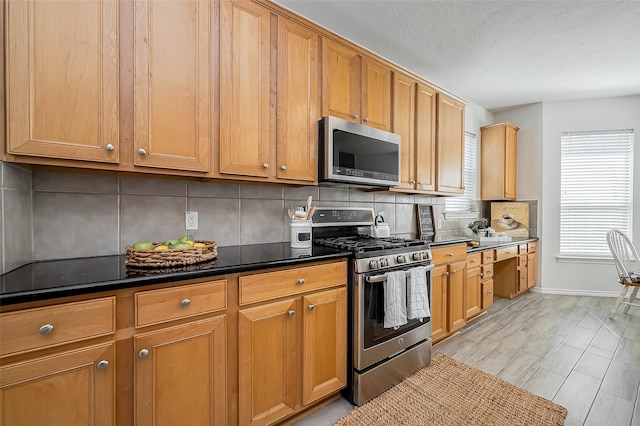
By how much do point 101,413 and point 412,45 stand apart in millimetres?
3110

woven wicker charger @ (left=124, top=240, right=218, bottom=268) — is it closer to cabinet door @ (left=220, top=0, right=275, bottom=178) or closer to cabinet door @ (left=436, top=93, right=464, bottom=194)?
cabinet door @ (left=220, top=0, right=275, bottom=178)

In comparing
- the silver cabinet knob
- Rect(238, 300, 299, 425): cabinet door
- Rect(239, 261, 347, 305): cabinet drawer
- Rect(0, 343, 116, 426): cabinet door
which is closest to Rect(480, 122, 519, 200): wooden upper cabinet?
Rect(239, 261, 347, 305): cabinet drawer

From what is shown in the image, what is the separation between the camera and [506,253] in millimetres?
3549

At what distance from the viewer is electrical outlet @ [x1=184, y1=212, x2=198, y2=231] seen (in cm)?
182

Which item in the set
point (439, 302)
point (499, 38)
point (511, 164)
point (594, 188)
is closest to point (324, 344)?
point (439, 302)

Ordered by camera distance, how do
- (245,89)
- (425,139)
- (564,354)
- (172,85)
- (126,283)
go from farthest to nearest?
(425,139)
(564,354)
(245,89)
(172,85)
(126,283)

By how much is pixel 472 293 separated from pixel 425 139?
1636 mm

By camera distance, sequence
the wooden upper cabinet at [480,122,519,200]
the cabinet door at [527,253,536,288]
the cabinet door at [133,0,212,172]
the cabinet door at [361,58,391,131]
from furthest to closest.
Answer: the wooden upper cabinet at [480,122,519,200] → the cabinet door at [527,253,536,288] → the cabinet door at [361,58,391,131] → the cabinet door at [133,0,212,172]

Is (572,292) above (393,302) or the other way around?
the other way around

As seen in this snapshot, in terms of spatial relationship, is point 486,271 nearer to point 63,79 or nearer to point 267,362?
point 267,362

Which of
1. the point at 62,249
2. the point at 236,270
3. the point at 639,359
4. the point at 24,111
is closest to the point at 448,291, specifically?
the point at 639,359

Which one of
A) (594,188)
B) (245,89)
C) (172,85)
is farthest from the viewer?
(594,188)

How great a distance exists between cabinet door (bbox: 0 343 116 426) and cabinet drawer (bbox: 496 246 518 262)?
3.68m

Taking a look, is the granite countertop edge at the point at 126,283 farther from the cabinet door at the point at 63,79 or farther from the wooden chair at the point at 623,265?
the wooden chair at the point at 623,265
